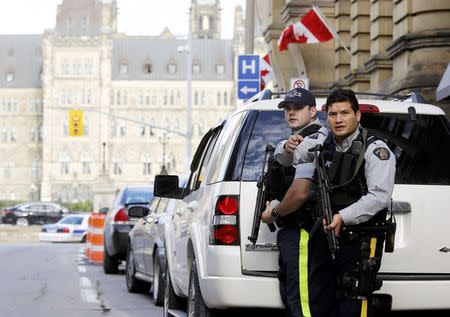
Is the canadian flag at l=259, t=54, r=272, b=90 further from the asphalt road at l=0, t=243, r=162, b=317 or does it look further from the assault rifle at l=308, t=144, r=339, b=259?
the assault rifle at l=308, t=144, r=339, b=259

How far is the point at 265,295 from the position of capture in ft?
27.9

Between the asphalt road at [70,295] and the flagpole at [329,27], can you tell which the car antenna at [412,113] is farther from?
→ the flagpole at [329,27]

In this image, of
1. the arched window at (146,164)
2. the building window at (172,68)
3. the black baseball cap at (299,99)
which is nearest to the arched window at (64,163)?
the arched window at (146,164)

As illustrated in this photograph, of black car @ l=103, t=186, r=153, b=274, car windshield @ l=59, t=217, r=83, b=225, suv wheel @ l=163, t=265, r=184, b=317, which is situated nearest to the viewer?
suv wheel @ l=163, t=265, r=184, b=317

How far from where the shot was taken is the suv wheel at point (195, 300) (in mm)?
9023

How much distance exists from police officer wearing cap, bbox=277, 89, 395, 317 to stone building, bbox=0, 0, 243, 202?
172958 mm

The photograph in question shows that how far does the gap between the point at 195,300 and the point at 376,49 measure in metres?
18.8

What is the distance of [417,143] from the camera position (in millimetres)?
8930

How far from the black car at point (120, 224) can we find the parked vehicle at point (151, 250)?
371 centimetres

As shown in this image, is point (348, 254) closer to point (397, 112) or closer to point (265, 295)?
point (265, 295)

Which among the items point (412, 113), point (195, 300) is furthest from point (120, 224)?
point (412, 113)

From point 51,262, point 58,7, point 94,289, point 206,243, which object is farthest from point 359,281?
point 58,7

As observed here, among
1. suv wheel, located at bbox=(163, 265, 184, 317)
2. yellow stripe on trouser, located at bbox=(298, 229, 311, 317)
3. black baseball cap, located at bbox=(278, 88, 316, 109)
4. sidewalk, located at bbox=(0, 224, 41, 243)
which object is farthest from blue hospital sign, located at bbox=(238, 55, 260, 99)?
sidewalk, located at bbox=(0, 224, 41, 243)

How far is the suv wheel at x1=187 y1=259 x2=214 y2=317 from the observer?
9023 millimetres
